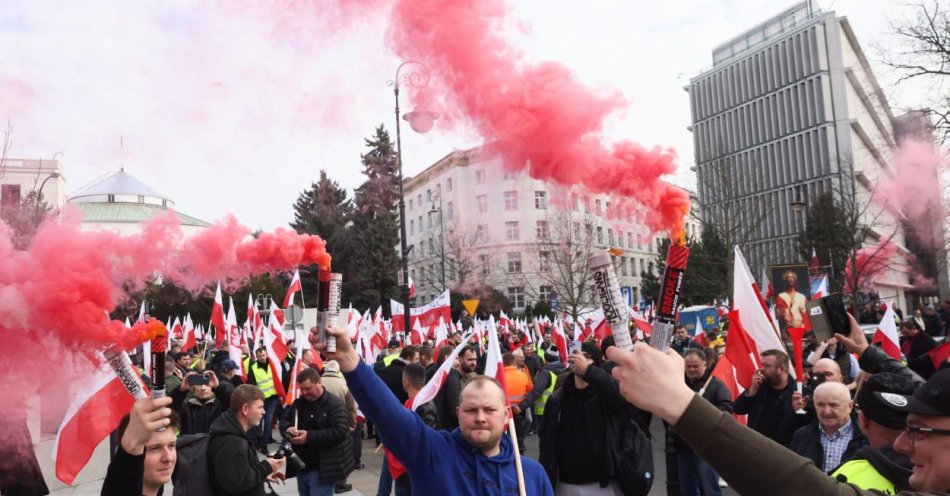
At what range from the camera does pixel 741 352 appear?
800cm

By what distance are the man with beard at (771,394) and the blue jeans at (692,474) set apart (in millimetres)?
1074

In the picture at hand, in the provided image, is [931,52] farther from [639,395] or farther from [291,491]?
[639,395]

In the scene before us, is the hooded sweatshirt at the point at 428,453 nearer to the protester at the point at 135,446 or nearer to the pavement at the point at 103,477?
the protester at the point at 135,446

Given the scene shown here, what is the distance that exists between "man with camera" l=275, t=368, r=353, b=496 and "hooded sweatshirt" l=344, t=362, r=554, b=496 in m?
4.42

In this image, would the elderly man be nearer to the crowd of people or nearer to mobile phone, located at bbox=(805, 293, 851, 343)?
the crowd of people

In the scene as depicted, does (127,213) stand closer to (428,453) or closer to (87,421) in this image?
(87,421)

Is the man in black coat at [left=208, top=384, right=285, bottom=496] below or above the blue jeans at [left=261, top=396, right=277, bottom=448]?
above

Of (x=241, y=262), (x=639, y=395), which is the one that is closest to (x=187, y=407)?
(x=241, y=262)

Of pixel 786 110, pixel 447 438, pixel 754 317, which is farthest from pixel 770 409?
pixel 786 110

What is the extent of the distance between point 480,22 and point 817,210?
43884mm

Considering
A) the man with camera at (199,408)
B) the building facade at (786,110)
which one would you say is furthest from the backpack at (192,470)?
the building facade at (786,110)

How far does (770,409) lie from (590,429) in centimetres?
235

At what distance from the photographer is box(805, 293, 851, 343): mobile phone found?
5.31 meters

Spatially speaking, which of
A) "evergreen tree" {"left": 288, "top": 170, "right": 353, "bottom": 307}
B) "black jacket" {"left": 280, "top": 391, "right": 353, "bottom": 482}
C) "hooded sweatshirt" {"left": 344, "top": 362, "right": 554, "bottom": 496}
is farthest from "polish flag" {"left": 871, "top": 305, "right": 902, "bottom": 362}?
"evergreen tree" {"left": 288, "top": 170, "right": 353, "bottom": 307}
